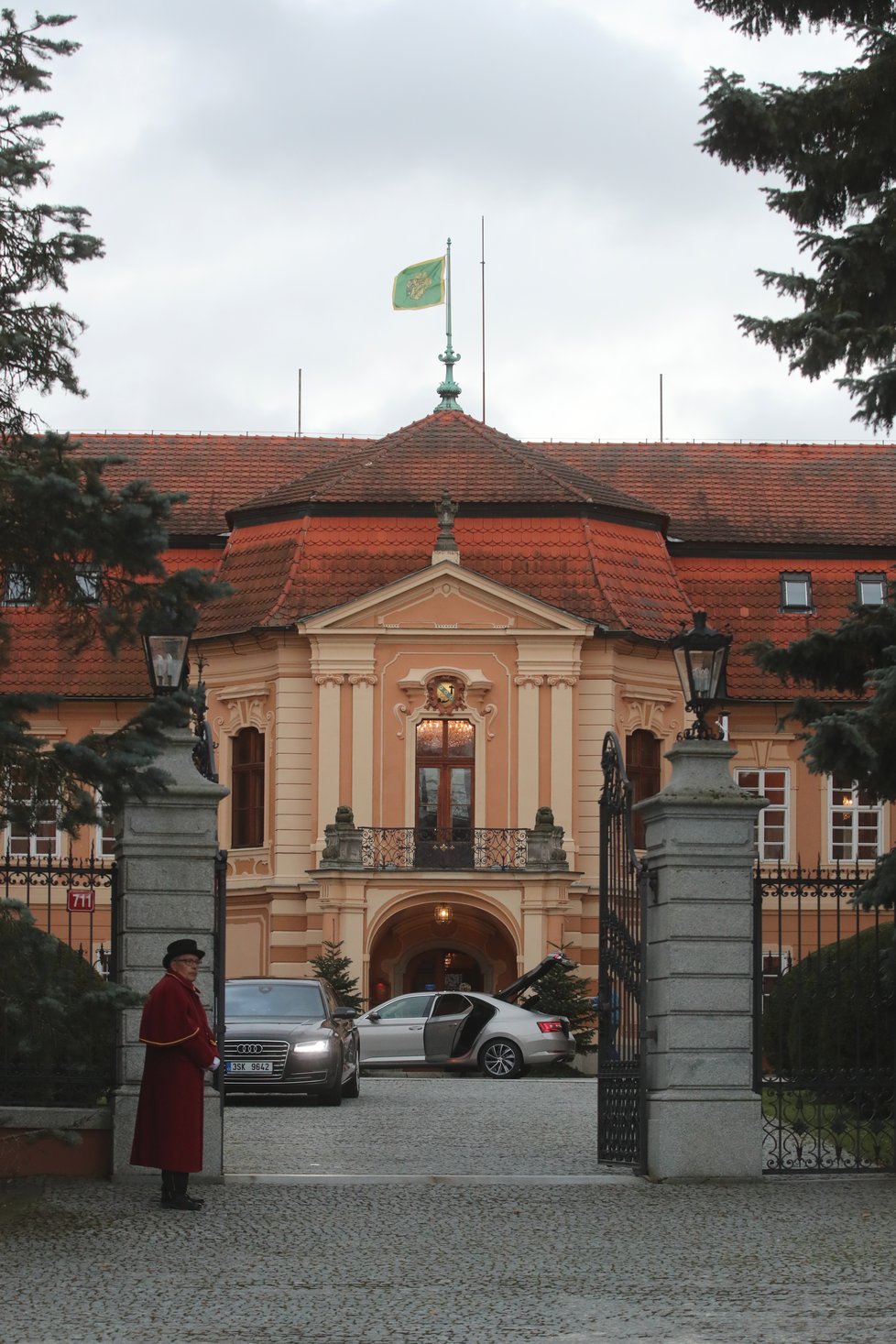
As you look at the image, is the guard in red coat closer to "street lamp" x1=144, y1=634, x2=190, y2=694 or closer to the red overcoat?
the red overcoat

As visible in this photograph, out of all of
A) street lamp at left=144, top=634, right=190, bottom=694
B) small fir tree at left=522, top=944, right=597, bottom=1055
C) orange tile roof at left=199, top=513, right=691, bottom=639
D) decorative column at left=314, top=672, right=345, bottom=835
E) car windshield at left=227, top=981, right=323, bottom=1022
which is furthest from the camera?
orange tile roof at left=199, top=513, right=691, bottom=639

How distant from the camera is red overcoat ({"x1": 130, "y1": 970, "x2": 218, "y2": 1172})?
13773 millimetres

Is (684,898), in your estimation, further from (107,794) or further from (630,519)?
(630,519)

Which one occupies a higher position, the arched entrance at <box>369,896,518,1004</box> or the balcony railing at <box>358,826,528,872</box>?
the balcony railing at <box>358,826,528,872</box>

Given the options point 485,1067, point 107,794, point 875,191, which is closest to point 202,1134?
point 107,794

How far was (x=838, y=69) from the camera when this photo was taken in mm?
17188

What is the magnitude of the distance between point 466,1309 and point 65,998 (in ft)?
12.6

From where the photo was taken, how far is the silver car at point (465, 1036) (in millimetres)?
31688

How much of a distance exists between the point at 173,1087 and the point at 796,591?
109 ft

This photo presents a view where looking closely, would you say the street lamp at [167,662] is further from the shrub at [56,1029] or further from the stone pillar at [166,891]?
the shrub at [56,1029]

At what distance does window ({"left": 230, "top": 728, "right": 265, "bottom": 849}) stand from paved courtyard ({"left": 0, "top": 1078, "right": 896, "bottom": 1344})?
25561 mm

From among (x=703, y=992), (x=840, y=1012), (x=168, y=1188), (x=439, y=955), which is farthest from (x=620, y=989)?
(x=439, y=955)

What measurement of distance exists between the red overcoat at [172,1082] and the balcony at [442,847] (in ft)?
87.3

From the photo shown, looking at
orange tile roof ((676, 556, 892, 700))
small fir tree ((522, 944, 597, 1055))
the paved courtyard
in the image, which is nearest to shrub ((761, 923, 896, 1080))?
the paved courtyard
